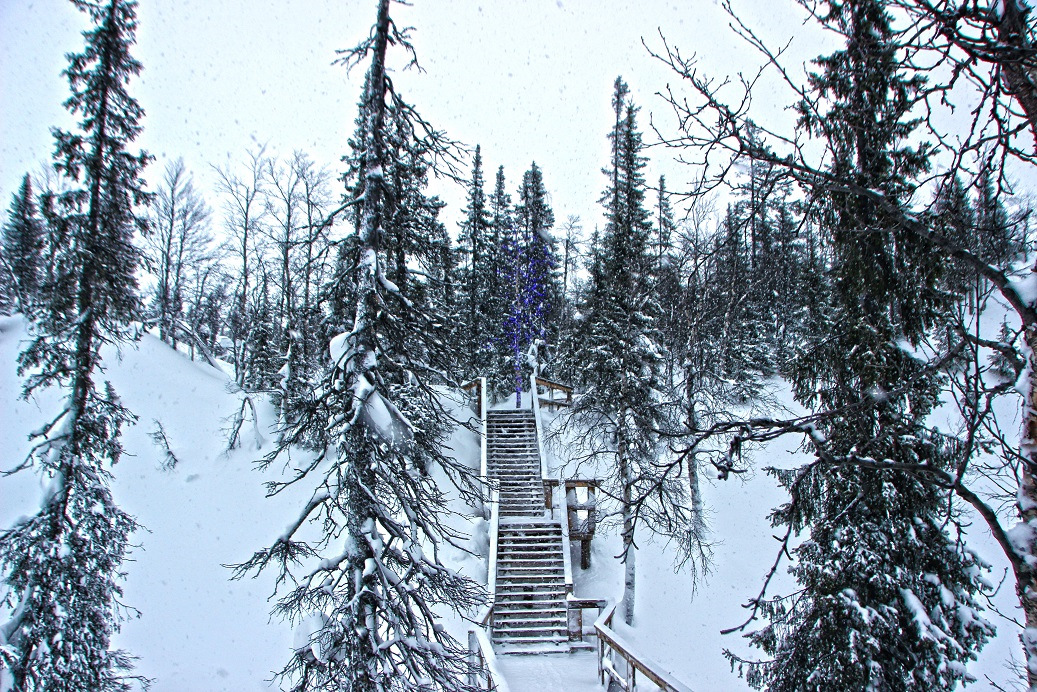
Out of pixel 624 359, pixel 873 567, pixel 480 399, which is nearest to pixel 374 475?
pixel 873 567

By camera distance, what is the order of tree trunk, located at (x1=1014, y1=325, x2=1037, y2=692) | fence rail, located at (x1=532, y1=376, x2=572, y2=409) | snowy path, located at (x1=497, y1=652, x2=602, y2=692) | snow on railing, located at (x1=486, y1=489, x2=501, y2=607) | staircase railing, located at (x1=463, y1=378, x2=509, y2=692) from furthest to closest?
fence rail, located at (x1=532, y1=376, x2=572, y2=409) → snow on railing, located at (x1=486, y1=489, x2=501, y2=607) → snowy path, located at (x1=497, y1=652, x2=602, y2=692) → staircase railing, located at (x1=463, y1=378, x2=509, y2=692) → tree trunk, located at (x1=1014, y1=325, x2=1037, y2=692)

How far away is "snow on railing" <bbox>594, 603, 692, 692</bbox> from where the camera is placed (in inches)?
258

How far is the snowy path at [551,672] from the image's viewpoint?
9.53 m

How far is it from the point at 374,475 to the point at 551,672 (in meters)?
6.39

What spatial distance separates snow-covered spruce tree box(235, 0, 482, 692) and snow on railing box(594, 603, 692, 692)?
2.52 m

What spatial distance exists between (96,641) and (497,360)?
1804 centimetres

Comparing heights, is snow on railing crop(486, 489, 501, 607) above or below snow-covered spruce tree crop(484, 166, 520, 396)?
below

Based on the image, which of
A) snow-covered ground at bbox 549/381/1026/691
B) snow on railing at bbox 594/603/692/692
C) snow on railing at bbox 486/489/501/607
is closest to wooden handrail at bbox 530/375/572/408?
snow-covered ground at bbox 549/381/1026/691

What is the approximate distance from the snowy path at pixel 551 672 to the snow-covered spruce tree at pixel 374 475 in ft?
10.5

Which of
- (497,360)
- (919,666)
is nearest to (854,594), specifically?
(919,666)

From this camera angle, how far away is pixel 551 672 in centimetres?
1020

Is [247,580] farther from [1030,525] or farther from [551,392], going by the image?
[1030,525]

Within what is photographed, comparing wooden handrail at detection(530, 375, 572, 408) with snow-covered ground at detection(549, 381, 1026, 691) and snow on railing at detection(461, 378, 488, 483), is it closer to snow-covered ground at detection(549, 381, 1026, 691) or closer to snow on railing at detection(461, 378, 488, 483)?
snow on railing at detection(461, 378, 488, 483)

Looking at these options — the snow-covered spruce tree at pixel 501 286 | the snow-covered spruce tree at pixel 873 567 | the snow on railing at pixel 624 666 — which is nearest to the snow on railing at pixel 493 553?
the snow on railing at pixel 624 666
